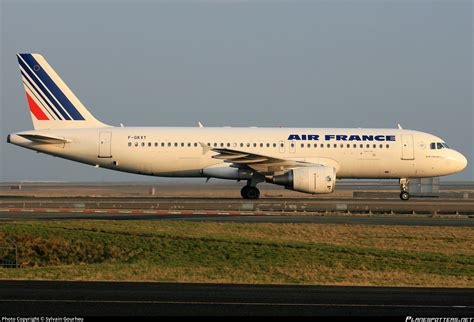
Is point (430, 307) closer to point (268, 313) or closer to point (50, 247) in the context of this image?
point (268, 313)

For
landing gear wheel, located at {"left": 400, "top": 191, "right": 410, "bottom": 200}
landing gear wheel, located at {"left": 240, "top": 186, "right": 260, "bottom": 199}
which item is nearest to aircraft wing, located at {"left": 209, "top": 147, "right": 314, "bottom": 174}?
landing gear wheel, located at {"left": 240, "top": 186, "right": 260, "bottom": 199}

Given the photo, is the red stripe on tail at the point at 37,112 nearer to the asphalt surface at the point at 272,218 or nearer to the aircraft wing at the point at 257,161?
the aircraft wing at the point at 257,161

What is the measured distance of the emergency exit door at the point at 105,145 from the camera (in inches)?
1622

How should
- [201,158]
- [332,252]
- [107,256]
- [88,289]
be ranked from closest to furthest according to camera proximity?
1. [88,289]
2. [332,252]
3. [107,256]
4. [201,158]

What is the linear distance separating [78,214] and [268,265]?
12.6 m

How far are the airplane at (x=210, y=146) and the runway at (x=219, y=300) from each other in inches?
973

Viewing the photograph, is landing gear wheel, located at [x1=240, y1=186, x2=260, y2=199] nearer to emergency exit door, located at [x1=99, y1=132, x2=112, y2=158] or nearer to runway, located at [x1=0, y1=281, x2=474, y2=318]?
emergency exit door, located at [x1=99, y1=132, x2=112, y2=158]

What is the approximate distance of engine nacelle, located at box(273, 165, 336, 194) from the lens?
39062 millimetres

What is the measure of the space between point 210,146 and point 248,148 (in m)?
2.12

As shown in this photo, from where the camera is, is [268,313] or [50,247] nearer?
[268,313]

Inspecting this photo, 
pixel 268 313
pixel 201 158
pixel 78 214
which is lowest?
pixel 268 313

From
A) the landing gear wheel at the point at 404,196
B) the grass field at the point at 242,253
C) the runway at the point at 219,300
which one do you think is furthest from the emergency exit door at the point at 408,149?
the runway at the point at 219,300

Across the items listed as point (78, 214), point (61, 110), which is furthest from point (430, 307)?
point (61, 110)

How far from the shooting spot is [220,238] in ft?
79.7
